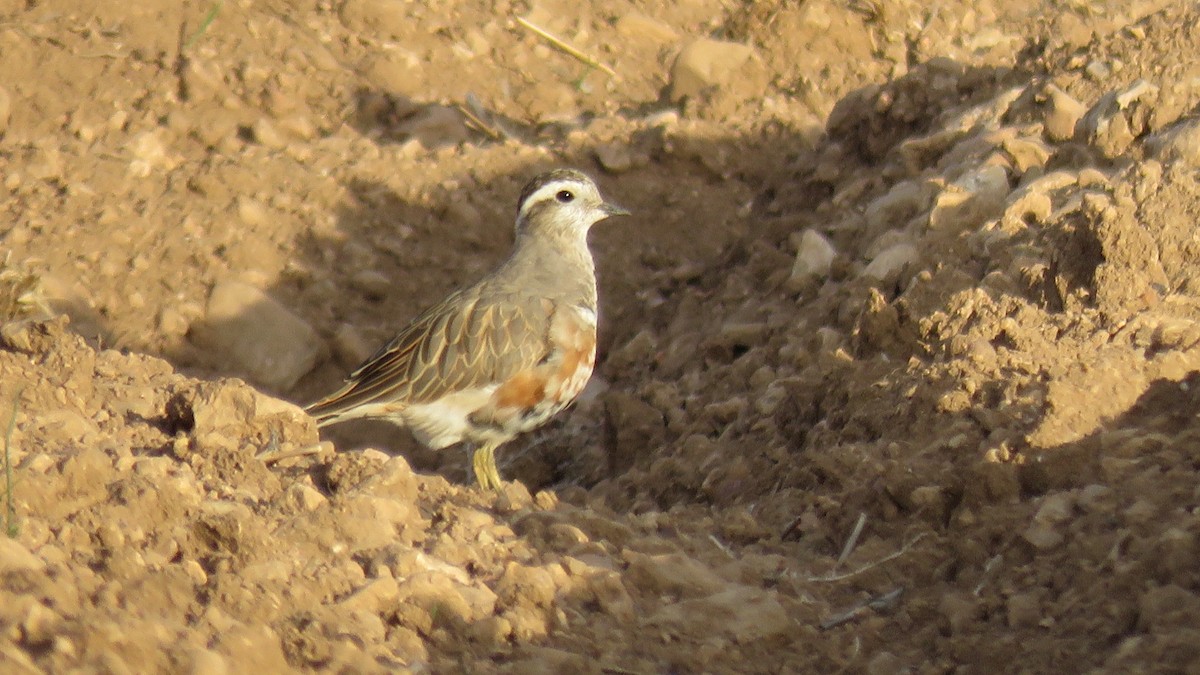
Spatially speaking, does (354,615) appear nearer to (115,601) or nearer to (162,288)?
(115,601)

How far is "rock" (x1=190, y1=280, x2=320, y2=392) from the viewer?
28.6ft

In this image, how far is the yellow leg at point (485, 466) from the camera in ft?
25.4

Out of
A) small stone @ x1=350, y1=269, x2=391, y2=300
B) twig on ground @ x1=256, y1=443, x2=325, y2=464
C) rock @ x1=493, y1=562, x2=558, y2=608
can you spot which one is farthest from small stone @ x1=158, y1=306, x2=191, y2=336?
rock @ x1=493, y1=562, x2=558, y2=608

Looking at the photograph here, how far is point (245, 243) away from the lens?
360 inches

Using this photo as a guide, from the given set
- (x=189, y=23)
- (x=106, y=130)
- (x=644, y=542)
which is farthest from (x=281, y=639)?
(x=189, y=23)

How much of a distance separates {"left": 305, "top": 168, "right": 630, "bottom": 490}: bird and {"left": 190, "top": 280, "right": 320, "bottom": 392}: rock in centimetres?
100

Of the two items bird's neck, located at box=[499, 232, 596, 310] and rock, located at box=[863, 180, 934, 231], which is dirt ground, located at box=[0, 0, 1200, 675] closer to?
rock, located at box=[863, 180, 934, 231]

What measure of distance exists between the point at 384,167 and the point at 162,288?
62.7 inches

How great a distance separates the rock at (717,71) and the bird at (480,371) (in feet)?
8.96

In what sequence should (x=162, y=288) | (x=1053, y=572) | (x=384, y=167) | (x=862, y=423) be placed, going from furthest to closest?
(x=384, y=167) → (x=162, y=288) → (x=862, y=423) → (x=1053, y=572)

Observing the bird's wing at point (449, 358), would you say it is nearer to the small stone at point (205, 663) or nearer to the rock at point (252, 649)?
the rock at point (252, 649)

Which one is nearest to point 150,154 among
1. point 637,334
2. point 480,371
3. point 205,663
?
point 480,371

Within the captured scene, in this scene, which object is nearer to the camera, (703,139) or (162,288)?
(162,288)

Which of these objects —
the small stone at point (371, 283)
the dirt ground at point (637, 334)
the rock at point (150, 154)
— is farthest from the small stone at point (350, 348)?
the rock at point (150, 154)
